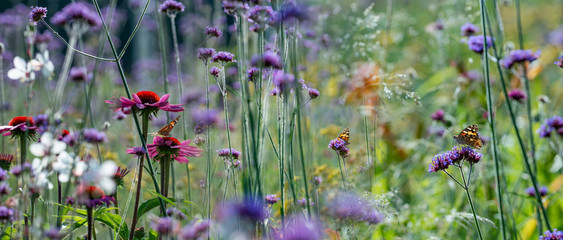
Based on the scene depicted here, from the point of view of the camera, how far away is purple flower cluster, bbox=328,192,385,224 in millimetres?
1056

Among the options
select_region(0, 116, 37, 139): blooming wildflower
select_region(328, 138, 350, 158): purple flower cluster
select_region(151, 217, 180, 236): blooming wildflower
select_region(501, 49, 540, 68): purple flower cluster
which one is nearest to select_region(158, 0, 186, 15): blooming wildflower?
select_region(0, 116, 37, 139): blooming wildflower

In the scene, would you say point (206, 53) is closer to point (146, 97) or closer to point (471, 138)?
point (146, 97)

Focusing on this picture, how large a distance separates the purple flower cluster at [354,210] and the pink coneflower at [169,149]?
0.36 meters

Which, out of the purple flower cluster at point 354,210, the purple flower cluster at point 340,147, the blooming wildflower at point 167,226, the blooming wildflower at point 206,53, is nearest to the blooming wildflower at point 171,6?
the blooming wildflower at point 206,53

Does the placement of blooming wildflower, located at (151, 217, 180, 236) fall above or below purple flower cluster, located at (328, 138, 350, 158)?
below

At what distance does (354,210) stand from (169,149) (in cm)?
44

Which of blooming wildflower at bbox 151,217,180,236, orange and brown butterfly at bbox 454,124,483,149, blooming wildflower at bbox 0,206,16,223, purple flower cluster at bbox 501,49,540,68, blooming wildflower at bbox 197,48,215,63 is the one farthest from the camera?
purple flower cluster at bbox 501,49,540,68

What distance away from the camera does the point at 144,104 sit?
110 centimetres

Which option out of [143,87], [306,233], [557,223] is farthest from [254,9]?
[143,87]

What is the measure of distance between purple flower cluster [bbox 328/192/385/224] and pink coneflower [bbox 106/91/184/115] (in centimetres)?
42

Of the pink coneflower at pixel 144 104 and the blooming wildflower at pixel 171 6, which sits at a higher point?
the blooming wildflower at pixel 171 6

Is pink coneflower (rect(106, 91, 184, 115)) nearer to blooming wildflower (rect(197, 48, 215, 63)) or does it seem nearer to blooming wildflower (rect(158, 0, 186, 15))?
blooming wildflower (rect(197, 48, 215, 63))

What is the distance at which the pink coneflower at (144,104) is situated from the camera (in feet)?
3.53

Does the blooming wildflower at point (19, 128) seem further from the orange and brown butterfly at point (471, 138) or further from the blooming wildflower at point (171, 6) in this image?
the orange and brown butterfly at point (471, 138)
